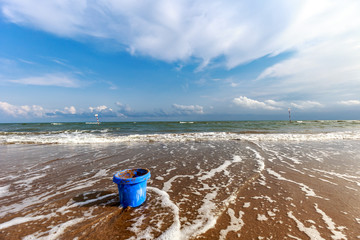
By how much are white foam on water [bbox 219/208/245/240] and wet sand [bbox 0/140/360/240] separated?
0.8 inches

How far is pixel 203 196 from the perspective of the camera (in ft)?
14.5

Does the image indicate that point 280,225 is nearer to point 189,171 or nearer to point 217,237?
point 217,237

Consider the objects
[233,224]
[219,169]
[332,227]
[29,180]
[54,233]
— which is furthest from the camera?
[219,169]

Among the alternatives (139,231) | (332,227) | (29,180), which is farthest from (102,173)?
(332,227)

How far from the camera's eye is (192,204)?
4.01 m

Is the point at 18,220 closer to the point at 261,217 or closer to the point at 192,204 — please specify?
the point at 192,204

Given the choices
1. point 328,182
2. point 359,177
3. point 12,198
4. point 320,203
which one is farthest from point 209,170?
point 12,198

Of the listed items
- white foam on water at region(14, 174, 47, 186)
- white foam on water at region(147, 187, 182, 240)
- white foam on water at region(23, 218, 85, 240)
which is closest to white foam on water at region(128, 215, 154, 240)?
white foam on water at region(147, 187, 182, 240)

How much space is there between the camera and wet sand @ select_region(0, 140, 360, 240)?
302 centimetres

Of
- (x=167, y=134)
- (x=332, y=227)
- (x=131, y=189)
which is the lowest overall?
(x=332, y=227)

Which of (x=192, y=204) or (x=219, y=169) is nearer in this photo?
(x=192, y=204)

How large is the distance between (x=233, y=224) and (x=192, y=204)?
3.62 feet

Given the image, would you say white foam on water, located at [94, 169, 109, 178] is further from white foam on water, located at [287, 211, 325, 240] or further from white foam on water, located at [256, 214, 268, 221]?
white foam on water, located at [287, 211, 325, 240]

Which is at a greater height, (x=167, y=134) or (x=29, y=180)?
(x=167, y=134)
